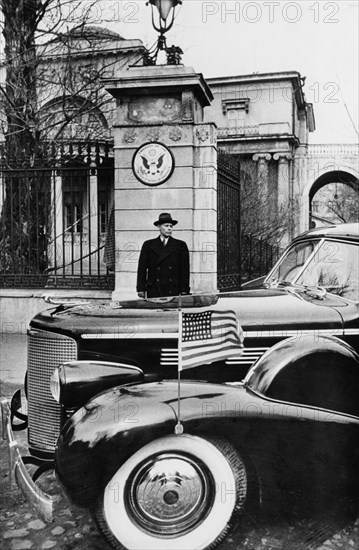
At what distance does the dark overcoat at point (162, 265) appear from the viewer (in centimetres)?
545

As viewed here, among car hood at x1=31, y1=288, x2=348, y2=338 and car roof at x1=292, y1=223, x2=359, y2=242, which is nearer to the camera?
car hood at x1=31, y1=288, x2=348, y2=338

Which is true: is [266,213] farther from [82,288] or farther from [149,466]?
[149,466]

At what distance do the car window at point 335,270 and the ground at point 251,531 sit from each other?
1.15 m

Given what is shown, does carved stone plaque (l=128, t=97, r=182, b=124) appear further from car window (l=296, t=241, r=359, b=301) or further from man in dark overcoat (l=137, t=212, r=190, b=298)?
car window (l=296, t=241, r=359, b=301)

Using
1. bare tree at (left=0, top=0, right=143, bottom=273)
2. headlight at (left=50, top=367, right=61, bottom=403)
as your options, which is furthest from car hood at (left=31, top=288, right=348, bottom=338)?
bare tree at (left=0, top=0, right=143, bottom=273)

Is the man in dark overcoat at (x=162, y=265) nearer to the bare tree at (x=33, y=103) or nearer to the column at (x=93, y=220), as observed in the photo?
the column at (x=93, y=220)

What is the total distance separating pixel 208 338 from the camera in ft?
9.66

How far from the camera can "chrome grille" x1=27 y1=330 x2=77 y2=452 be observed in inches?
121

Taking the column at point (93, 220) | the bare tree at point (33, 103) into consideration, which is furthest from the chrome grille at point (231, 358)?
the bare tree at point (33, 103)

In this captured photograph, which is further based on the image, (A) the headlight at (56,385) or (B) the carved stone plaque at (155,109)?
(B) the carved stone plaque at (155,109)

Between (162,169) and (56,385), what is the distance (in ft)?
16.5

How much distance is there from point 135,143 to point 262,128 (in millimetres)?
1925

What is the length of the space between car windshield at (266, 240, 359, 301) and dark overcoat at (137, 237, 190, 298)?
1.79m

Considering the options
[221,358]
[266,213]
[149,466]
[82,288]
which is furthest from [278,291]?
[266,213]
